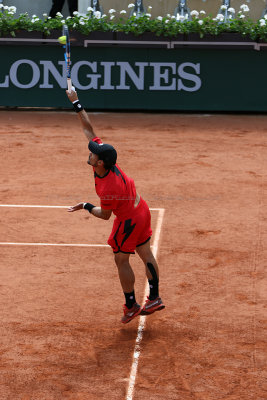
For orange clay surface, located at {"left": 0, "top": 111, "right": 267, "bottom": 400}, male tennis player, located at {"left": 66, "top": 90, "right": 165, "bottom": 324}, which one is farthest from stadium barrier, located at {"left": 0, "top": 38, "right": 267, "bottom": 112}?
male tennis player, located at {"left": 66, "top": 90, "right": 165, "bottom": 324}

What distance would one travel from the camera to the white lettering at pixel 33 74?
18.1 meters

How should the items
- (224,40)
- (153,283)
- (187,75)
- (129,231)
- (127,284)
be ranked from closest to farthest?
(129,231)
(127,284)
(153,283)
(224,40)
(187,75)

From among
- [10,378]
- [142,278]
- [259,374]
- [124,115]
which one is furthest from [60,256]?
[124,115]

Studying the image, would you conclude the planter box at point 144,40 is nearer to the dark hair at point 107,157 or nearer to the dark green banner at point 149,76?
the dark green banner at point 149,76

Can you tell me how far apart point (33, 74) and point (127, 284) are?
482 inches

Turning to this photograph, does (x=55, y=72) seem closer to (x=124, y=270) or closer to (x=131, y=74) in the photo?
(x=131, y=74)

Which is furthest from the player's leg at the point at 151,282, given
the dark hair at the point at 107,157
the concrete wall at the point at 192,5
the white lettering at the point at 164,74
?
the concrete wall at the point at 192,5

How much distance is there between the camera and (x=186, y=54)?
1792 centimetres

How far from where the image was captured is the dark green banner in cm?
1795

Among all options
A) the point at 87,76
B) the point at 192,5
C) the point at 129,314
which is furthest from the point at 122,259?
the point at 192,5

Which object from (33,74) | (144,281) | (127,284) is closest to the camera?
(127,284)

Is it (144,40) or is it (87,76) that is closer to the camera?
(144,40)

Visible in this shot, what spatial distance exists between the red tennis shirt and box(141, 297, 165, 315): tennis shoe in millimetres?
905

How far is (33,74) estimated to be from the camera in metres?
18.1
